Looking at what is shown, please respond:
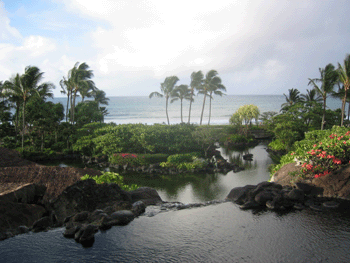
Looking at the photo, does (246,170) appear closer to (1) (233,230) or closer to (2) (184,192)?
(2) (184,192)

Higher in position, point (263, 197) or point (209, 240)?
point (263, 197)

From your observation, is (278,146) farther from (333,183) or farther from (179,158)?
(333,183)

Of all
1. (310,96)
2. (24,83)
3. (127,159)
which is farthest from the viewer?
(310,96)

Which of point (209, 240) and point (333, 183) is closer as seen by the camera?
point (209, 240)

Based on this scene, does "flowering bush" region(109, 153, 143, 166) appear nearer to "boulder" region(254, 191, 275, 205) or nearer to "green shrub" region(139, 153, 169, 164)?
"green shrub" region(139, 153, 169, 164)

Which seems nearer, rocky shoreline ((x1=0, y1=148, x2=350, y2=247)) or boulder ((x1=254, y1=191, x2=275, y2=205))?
rocky shoreline ((x1=0, y1=148, x2=350, y2=247))

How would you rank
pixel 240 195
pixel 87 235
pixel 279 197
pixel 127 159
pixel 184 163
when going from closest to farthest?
pixel 87 235
pixel 279 197
pixel 240 195
pixel 184 163
pixel 127 159

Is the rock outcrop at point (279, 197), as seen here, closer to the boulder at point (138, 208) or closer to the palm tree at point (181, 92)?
the boulder at point (138, 208)

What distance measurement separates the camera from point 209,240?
8.53 metres

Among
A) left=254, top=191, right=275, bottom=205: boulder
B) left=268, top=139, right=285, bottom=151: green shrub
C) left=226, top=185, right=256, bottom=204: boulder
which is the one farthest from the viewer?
left=268, top=139, right=285, bottom=151: green shrub

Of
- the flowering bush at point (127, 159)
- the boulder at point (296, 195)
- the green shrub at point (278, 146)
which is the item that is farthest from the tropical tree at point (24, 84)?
the green shrub at point (278, 146)

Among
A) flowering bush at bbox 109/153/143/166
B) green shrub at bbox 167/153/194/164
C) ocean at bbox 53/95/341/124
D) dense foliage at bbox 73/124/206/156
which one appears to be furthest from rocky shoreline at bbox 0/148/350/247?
ocean at bbox 53/95/341/124

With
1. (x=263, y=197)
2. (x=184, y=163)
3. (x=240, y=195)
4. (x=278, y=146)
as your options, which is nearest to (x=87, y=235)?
(x=240, y=195)

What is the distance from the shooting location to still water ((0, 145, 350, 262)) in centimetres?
761
